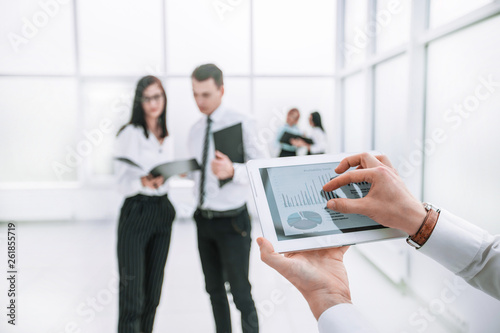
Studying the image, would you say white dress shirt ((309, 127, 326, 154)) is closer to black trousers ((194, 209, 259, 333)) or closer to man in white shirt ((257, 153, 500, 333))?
black trousers ((194, 209, 259, 333))

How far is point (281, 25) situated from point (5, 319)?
4.33 metres

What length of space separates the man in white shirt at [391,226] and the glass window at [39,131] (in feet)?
14.9

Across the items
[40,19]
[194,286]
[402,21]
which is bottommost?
[194,286]

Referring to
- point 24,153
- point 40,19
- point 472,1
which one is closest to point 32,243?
point 24,153

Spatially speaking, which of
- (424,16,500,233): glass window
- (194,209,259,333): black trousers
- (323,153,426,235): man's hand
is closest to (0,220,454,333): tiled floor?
(194,209,259,333): black trousers

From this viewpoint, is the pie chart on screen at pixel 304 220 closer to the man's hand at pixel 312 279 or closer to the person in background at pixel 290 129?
the man's hand at pixel 312 279

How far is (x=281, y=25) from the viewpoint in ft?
15.4

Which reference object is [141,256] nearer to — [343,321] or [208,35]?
[343,321]

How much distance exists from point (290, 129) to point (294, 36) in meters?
1.32

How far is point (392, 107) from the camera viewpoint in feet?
10.2

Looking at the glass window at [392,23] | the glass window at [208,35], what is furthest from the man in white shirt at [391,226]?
the glass window at [208,35]

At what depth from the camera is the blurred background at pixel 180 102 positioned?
2580 mm

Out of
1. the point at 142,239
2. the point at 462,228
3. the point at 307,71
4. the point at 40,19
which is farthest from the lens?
the point at 307,71

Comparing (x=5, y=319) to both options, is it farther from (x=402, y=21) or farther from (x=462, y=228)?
(x=402, y=21)
